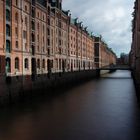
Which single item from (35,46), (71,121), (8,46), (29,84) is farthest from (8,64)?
(71,121)

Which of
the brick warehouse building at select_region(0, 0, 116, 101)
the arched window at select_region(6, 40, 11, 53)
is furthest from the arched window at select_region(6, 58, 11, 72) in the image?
the arched window at select_region(6, 40, 11, 53)

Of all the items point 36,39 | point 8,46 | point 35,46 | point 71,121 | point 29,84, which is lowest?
point 71,121

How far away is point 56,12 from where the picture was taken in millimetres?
59719

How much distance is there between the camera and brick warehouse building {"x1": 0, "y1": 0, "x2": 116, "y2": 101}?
1460 inches

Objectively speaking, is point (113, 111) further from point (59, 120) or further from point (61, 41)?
point (61, 41)

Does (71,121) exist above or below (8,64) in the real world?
below

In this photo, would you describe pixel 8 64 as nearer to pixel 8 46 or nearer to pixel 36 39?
pixel 8 46

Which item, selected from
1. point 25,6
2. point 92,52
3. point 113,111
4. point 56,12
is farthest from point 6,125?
point 92,52

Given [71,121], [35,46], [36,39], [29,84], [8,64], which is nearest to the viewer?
[71,121]

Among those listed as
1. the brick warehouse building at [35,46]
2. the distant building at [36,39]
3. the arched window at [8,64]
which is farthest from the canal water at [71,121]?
the distant building at [36,39]

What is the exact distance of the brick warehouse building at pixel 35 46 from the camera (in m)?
37.1

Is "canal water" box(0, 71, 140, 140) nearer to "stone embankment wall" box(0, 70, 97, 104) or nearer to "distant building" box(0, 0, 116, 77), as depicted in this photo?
"stone embankment wall" box(0, 70, 97, 104)

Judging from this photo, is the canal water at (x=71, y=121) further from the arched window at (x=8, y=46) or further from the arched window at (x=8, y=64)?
the arched window at (x=8, y=46)

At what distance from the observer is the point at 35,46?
47656mm
